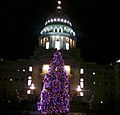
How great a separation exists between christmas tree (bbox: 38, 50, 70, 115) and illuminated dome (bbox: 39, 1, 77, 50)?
36.6 m

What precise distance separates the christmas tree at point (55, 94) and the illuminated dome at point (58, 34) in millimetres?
36637

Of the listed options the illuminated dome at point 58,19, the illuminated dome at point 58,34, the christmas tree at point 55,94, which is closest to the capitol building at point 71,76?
the illuminated dome at point 58,34

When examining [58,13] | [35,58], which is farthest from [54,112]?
[58,13]

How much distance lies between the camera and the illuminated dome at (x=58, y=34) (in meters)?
70.4

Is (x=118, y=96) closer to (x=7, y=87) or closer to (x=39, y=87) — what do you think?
(x=39, y=87)

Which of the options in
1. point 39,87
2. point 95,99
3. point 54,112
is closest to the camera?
point 54,112

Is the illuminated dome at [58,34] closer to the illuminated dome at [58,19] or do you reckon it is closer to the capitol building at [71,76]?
the illuminated dome at [58,19]

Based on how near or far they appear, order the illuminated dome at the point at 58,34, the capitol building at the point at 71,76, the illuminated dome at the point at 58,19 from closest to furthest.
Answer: the capitol building at the point at 71,76 < the illuminated dome at the point at 58,34 < the illuminated dome at the point at 58,19

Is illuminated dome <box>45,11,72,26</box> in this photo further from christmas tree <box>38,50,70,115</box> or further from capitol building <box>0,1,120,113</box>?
christmas tree <box>38,50,70,115</box>

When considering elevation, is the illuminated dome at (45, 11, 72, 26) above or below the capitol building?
above

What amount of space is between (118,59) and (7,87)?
1505 inches

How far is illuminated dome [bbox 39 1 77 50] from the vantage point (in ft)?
231

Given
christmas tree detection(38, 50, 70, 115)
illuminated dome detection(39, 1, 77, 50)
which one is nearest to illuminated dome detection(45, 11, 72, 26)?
illuminated dome detection(39, 1, 77, 50)

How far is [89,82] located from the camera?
205 feet
